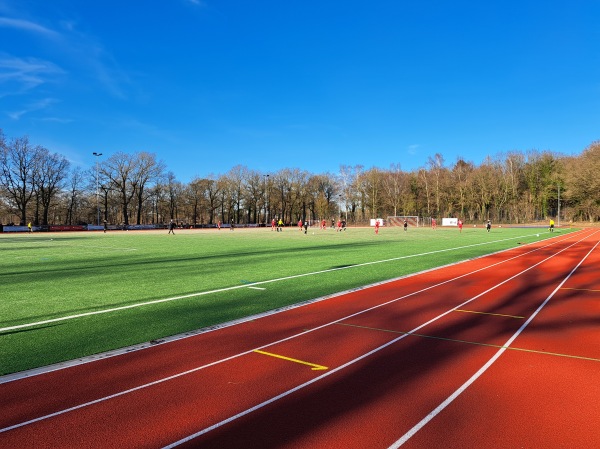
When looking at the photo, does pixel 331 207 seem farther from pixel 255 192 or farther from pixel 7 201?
pixel 7 201

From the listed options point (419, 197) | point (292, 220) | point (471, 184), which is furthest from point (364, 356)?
point (292, 220)

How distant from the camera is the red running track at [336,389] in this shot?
3615 millimetres

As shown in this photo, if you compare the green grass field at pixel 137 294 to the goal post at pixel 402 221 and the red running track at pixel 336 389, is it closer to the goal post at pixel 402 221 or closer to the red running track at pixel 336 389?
the red running track at pixel 336 389

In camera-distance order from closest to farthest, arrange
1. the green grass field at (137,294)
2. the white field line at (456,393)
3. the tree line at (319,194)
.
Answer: the white field line at (456,393) < the green grass field at (137,294) < the tree line at (319,194)

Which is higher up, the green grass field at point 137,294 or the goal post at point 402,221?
the goal post at point 402,221

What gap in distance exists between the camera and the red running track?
11.9 ft

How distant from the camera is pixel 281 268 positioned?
606 inches

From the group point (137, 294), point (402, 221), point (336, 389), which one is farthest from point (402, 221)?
point (336, 389)

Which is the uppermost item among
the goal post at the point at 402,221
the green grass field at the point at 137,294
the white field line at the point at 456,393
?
the goal post at the point at 402,221

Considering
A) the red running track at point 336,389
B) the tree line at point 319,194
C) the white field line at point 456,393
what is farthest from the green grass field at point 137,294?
the tree line at point 319,194

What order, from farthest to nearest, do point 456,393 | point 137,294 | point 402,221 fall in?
point 402,221
point 137,294
point 456,393

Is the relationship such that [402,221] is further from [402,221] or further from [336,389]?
[336,389]

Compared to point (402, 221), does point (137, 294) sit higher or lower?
lower

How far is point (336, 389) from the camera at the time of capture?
4562 mm
